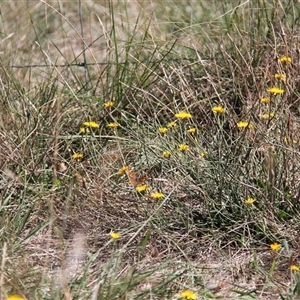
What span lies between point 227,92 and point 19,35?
1855mm

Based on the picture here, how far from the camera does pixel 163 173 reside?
12.2 feet

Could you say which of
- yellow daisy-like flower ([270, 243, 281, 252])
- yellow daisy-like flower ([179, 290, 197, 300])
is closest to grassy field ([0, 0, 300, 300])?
yellow daisy-like flower ([270, 243, 281, 252])

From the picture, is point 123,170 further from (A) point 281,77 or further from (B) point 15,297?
(B) point 15,297

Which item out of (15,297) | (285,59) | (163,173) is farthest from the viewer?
(285,59)

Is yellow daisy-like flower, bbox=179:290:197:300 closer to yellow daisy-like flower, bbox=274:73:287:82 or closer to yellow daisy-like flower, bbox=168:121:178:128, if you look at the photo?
yellow daisy-like flower, bbox=168:121:178:128

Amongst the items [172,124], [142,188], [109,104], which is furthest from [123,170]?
[109,104]

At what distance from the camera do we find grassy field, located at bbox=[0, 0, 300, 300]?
306cm

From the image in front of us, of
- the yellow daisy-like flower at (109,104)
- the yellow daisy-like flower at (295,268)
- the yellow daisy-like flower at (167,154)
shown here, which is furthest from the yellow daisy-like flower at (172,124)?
the yellow daisy-like flower at (295,268)

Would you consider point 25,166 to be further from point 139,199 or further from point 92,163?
point 139,199

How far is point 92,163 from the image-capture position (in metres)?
3.90

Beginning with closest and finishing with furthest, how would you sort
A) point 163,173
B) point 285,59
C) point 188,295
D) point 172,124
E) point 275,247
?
point 188,295, point 275,247, point 163,173, point 172,124, point 285,59

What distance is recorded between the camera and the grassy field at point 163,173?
3057 millimetres

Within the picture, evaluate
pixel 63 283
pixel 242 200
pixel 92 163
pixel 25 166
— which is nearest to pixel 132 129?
pixel 92 163

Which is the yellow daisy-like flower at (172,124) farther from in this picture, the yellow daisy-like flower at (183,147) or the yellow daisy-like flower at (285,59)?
the yellow daisy-like flower at (285,59)
